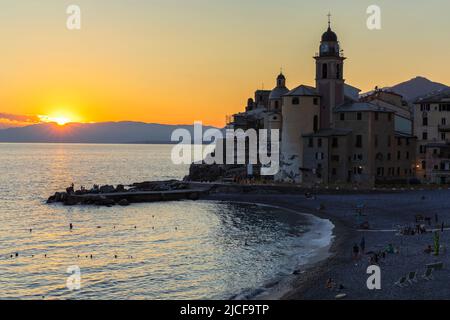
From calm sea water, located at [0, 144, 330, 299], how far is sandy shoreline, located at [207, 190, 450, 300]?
249cm

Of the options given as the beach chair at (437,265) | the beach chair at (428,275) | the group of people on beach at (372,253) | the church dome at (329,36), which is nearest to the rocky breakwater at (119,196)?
the church dome at (329,36)

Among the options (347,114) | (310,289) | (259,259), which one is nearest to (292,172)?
(347,114)

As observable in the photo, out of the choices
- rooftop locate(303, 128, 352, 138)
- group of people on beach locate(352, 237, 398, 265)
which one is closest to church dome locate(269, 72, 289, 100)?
rooftop locate(303, 128, 352, 138)

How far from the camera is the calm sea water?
128 ft

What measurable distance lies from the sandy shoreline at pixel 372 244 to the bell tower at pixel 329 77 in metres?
15.0

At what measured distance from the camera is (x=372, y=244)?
1902 inches

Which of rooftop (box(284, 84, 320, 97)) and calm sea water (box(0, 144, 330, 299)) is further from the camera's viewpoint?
rooftop (box(284, 84, 320, 97))

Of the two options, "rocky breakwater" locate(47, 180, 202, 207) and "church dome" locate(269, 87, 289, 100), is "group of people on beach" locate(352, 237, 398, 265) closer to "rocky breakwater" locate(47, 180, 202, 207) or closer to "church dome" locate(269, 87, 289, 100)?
"rocky breakwater" locate(47, 180, 202, 207)

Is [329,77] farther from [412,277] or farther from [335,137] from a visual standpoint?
[412,277]

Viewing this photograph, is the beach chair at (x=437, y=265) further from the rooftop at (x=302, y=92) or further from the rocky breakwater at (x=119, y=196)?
the rocky breakwater at (x=119, y=196)

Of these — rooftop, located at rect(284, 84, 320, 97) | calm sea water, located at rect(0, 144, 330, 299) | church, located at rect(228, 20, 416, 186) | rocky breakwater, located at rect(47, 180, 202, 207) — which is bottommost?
calm sea water, located at rect(0, 144, 330, 299)

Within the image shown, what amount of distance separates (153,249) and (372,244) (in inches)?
737

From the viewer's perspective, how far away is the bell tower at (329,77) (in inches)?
3568

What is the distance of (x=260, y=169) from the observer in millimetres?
102938
